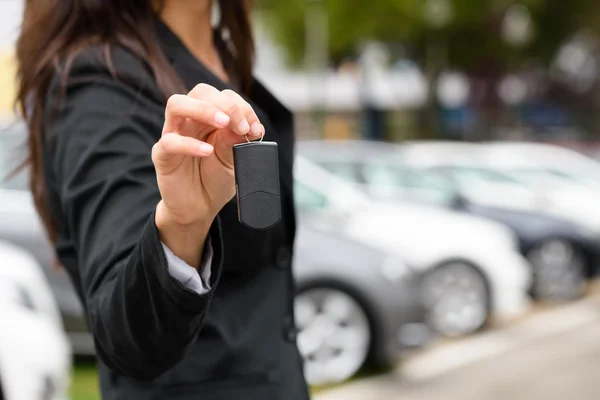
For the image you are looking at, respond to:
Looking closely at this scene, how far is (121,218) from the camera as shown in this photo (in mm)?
1108

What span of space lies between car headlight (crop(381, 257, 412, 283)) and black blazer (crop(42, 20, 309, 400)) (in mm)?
4452

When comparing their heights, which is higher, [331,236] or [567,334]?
[331,236]

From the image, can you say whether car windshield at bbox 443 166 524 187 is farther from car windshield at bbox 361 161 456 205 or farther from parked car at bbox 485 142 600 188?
car windshield at bbox 361 161 456 205

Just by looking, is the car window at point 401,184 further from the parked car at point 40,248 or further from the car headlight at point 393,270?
the parked car at point 40,248

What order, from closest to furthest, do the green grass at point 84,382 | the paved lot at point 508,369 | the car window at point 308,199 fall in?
the green grass at point 84,382
the paved lot at point 508,369
the car window at point 308,199

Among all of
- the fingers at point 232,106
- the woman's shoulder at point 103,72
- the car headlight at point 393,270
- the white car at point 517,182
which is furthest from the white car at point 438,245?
the fingers at point 232,106

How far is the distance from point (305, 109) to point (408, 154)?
146 feet

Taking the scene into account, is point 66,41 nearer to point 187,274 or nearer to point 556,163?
point 187,274

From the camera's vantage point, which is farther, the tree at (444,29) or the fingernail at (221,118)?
the tree at (444,29)

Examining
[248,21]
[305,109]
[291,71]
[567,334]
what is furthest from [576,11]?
[248,21]

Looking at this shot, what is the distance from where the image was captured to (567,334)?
7.33 m

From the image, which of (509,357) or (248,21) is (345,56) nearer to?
(509,357)

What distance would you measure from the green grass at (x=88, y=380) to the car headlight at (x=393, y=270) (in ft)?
2.35

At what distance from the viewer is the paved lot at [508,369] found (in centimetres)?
557
